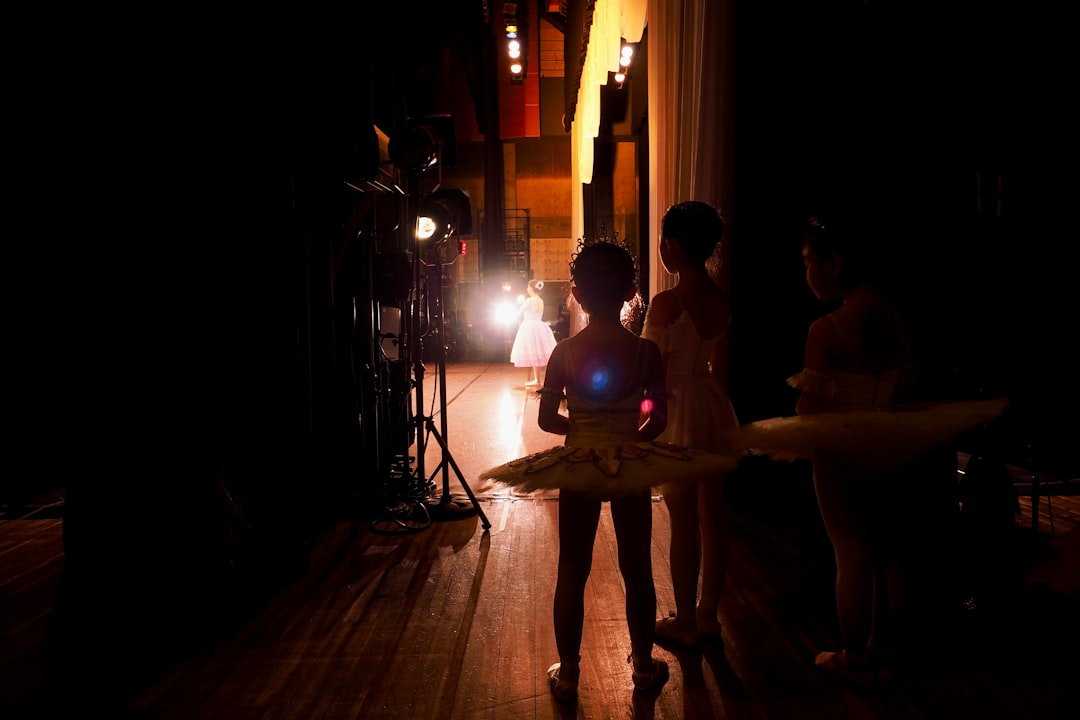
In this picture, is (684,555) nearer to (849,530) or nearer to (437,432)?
(849,530)

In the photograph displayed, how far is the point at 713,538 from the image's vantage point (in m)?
2.29

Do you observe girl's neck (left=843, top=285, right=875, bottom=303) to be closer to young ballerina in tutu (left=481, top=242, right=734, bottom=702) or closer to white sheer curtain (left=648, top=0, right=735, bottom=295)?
young ballerina in tutu (left=481, top=242, right=734, bottom=702)

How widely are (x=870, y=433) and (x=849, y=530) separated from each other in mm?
326

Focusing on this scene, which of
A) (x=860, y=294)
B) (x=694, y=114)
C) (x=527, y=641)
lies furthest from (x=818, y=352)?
(x=694, y=114)

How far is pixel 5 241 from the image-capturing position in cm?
388

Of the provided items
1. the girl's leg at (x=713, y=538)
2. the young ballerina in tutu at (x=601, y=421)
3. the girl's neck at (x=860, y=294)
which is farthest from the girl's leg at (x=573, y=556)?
the girl's neck at (x=860, y=294)

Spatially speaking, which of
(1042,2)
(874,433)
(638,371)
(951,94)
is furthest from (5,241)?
(1042,2)

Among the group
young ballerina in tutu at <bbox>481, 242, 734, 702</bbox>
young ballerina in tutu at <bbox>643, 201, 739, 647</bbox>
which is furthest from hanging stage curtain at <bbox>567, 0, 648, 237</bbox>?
young ballerina in tutu at <bbox>481, 242, 734, 702</bbox>

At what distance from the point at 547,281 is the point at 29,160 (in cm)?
1375

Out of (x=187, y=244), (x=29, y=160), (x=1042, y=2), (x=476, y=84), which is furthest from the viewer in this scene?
(x=476, y=84)

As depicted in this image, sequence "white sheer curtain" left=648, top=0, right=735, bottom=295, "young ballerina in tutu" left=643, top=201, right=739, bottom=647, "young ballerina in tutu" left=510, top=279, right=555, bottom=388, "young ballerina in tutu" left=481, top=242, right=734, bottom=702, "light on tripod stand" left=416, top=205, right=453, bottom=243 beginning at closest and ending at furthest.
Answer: "young ballerina in tutu" left=481, top=242, right=734, bottom=702, "young ballerina in tutu" left=643, top=201, right=739, bottom=647, "white sheer curtain" left=648, top=0, right=735, bottom=295, "light on tripod stand" left=416, top=205, right=453, bottom=243, "young ballerina in tutu" left=510, top=279, right=555, bottom=388

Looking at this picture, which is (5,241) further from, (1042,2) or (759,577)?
(1042,2)

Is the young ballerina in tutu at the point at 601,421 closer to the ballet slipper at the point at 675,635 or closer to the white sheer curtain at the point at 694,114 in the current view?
the ballet slipper at the point at 675,635

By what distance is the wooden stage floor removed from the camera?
199 cm
